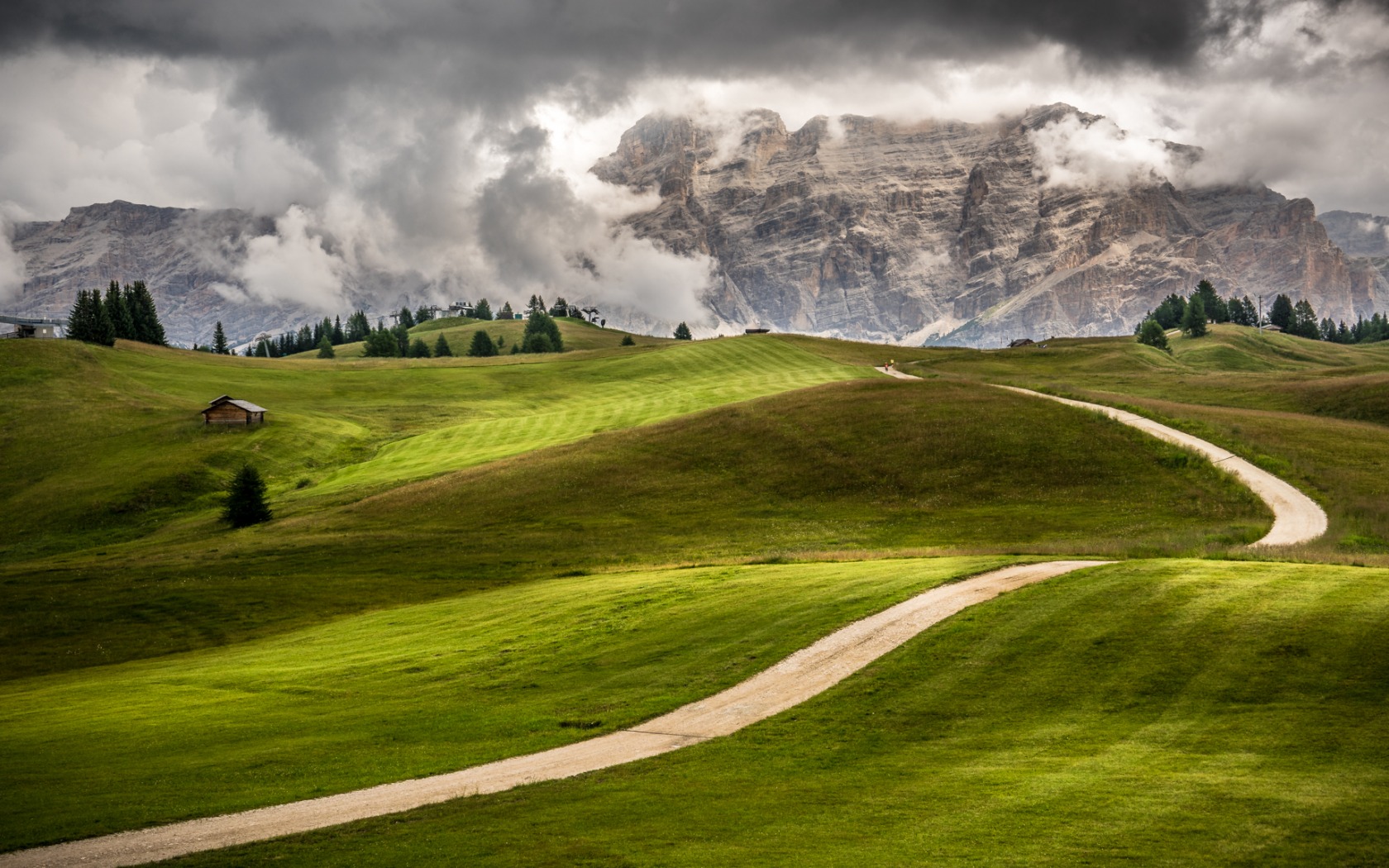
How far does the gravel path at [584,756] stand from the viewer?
1681 cm

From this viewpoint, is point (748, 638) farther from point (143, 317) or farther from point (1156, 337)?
point (143, 317)

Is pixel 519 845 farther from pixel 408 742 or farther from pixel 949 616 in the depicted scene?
pixel 949 616

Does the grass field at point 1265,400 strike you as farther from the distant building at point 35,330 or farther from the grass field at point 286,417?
the distant building at point 35,330

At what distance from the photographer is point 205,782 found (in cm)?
2008

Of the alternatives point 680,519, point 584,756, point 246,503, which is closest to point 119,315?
point 246,503

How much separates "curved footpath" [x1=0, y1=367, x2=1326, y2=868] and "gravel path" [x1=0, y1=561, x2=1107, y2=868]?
0.03 m

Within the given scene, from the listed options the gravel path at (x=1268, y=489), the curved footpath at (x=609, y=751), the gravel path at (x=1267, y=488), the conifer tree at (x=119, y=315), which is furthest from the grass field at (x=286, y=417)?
the curved footpath at (x=609, y=751)

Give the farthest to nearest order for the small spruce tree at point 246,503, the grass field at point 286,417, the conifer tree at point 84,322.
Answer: the conifer tree at point 84,322
the grass field at point 286,417
the small spruce tree at point 246,503

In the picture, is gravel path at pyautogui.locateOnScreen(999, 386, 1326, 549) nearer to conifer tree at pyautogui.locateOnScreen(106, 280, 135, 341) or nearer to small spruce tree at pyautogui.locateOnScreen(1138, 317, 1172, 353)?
small spruce tree at pyautogui.locateOnScreen(1138, 317, 1172, 353)

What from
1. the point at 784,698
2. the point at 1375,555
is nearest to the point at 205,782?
the point at 784,698

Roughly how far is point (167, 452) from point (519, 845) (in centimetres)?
9808

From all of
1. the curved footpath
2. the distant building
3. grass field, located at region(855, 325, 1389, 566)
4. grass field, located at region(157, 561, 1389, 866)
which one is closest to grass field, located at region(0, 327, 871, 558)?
the distant building

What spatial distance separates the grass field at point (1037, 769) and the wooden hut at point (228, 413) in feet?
334

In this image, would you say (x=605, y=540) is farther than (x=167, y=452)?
No
